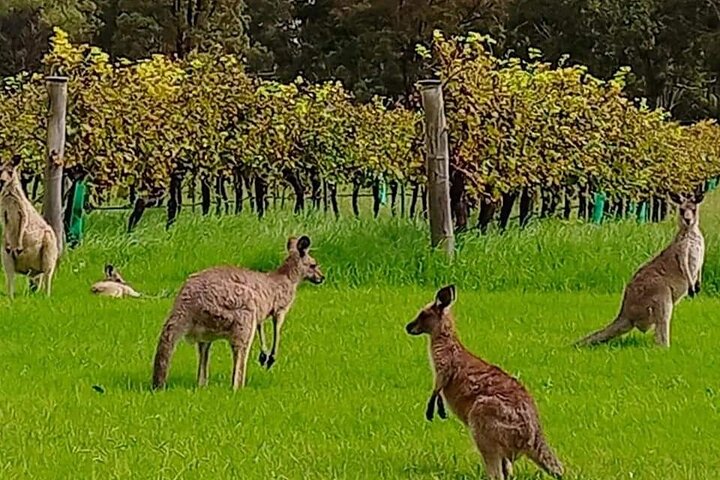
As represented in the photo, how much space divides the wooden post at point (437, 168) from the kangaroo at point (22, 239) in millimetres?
3888

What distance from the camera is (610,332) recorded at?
31.7ft

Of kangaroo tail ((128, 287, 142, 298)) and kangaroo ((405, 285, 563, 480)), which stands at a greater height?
kangaroo ((405, 285, 563, 480))

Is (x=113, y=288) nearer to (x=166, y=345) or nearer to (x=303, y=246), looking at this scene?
(x=303, y=246)

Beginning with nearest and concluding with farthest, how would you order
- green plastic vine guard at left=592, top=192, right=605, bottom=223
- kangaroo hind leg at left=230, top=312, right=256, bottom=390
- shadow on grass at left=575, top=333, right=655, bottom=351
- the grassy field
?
the grassy field, kangaroo hind leg at left=230, top=312, right=256, bottom=390, shadow on grass at left=575, top=333, right=655, bottom=351, green plastic vine guard at left=592, top=192, right=605, bottom=223

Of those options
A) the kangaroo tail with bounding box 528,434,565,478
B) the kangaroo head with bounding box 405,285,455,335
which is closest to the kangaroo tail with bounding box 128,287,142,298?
the kangaroo head with bounding box 405,285,455,335

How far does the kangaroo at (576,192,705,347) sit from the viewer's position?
31.7 ft

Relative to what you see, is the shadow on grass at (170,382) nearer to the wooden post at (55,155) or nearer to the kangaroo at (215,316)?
the kangaroo at (215,316)

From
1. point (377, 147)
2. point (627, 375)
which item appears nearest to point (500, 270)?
point (627, 375)

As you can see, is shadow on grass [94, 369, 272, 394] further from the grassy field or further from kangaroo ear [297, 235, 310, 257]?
kangaroo ear [297, 235, 310, 257]

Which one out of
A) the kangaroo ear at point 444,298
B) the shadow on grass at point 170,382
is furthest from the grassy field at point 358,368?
the kangaroo ear at point 444,298

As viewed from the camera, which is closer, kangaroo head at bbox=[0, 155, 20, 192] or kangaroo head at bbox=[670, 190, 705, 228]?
kangaroo head at bbox=[670, 190, 705, 228]

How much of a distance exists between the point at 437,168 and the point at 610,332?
432 cm

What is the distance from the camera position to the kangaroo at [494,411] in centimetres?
538

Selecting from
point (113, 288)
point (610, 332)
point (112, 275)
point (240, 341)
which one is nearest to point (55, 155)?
point (112, 275)
